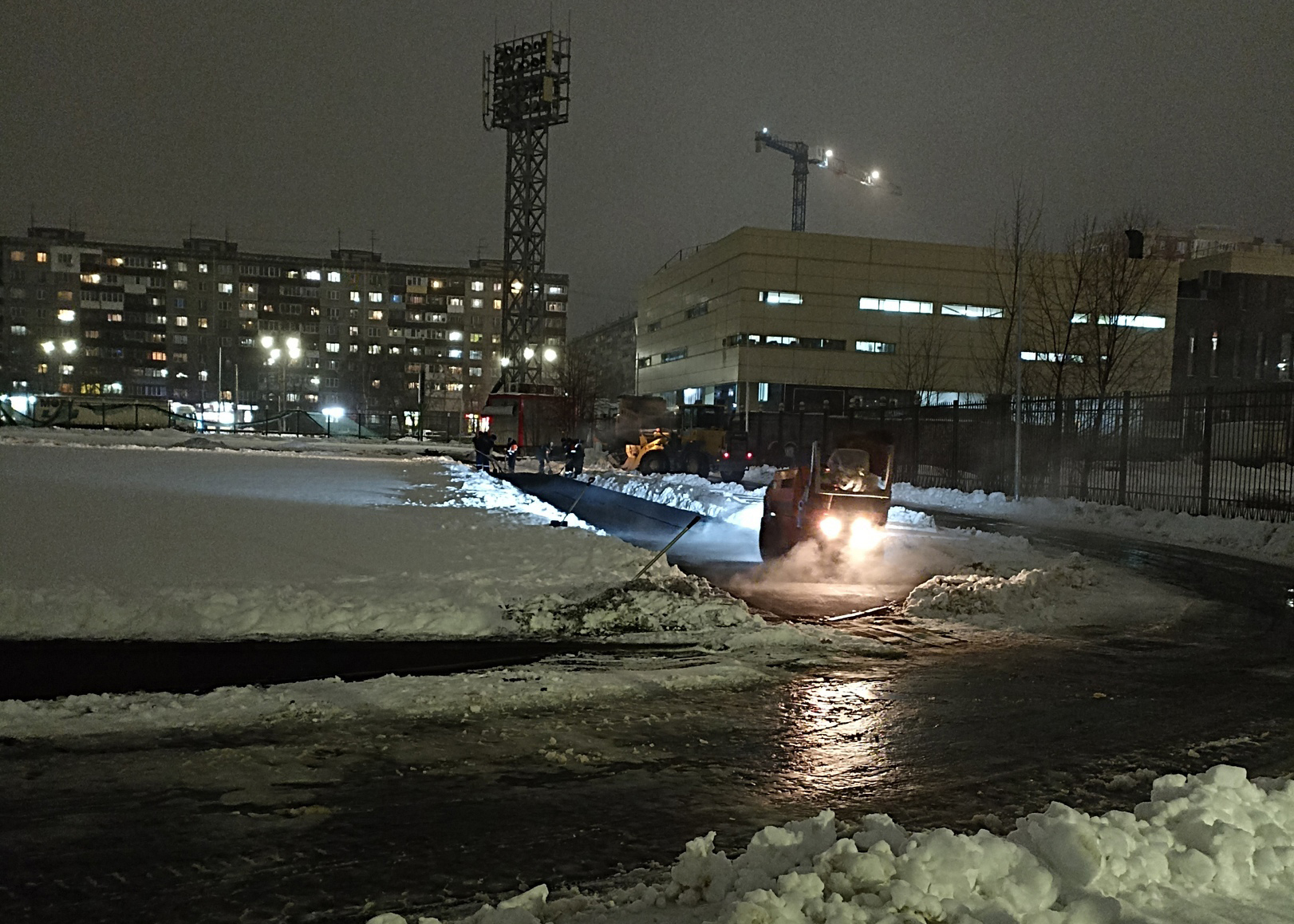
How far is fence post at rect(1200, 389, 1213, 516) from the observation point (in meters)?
21.1

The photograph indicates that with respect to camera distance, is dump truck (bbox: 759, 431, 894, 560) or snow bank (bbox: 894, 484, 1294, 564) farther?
snow bank (bbox: 894, 484, 1294, 564)

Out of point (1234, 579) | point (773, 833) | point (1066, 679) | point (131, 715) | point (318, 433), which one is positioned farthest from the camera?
point (318, 433)

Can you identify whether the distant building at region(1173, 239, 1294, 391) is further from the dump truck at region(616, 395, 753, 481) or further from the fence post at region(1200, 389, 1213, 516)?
the fence post at region(1200, 389, 1213, 516)

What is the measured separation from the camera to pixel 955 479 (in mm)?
31500

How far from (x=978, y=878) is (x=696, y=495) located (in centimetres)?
2220

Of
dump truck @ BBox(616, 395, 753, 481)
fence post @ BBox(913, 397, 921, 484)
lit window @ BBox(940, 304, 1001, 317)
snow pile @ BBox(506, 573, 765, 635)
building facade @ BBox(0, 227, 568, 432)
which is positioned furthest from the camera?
building facade @ BBox(0, 227, 568, 432)

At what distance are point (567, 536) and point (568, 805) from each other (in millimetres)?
11985

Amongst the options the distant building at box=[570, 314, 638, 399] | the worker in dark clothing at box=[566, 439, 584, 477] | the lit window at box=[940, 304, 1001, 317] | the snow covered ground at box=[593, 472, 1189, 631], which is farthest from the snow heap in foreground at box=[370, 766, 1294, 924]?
the distant building at box=[570, 314, 638, 399]

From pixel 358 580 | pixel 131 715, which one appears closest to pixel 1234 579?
pixel 358 580

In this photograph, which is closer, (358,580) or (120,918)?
(120,918)

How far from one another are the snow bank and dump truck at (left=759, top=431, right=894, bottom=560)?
26.0 ft

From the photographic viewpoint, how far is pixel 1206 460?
21.5 m

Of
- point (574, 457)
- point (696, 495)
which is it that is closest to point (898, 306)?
point (574, 457)

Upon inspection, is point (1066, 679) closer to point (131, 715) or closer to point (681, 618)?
point (681, 618)
